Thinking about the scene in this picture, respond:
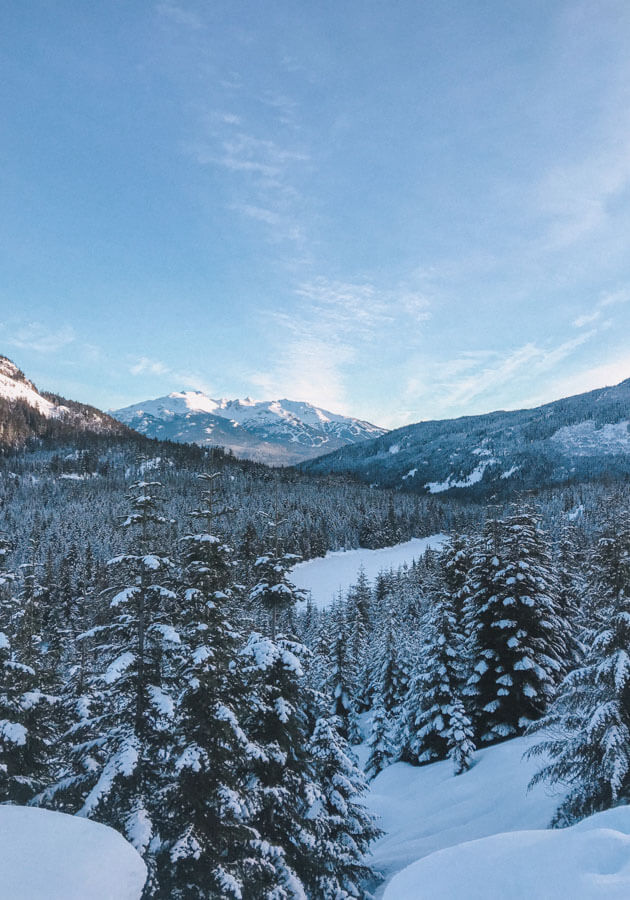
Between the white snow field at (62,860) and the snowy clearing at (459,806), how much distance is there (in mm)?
12705

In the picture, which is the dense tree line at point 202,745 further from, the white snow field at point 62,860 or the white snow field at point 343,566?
the white snow field at point 343,566

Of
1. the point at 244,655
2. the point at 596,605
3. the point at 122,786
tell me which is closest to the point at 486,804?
the point at 596,605

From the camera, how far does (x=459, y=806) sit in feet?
55.9

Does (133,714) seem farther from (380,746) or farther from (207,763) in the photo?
(380,746)

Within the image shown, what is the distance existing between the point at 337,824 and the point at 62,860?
508 inches

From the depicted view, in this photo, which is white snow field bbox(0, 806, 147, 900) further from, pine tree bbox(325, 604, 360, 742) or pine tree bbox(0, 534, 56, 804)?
pine tree bbox(325, 604, 360, 742)

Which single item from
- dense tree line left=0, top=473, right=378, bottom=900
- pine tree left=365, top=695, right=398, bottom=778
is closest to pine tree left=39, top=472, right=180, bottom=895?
dense tree line left=0, top=473, right=378, bottom=900

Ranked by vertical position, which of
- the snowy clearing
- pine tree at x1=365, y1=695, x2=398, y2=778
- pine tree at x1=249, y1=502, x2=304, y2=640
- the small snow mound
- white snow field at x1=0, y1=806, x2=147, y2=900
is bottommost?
pine tree at x1=365, y1=695, x2=398, y2=778

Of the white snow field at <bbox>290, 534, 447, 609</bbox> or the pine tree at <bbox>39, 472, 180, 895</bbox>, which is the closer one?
the pine tree at <bbox>39, 472, 180, 895</bbox>

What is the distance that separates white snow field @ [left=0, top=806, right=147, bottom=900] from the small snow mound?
99.2 inches

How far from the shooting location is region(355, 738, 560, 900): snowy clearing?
560 inches

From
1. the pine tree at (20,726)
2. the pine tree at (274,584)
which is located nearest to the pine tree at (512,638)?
the pine tree at (274,584)

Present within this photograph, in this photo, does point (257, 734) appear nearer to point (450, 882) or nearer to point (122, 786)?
point (122, 786)

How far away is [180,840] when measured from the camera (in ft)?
33.3
